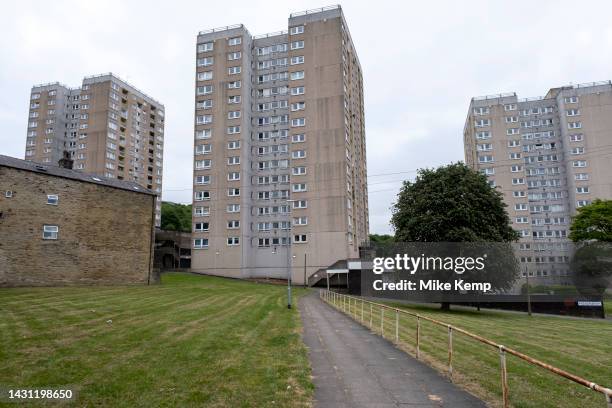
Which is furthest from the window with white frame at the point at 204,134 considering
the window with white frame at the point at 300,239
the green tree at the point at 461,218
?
the green tree at the point at 461,218

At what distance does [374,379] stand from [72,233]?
34.5 metres

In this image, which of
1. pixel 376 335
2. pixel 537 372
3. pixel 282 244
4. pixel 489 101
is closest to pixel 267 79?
pixel 282 244

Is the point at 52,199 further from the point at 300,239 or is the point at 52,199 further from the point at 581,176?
the point at 581,176

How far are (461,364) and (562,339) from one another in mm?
9866

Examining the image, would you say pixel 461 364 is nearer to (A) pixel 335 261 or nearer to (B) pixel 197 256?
(A) pixel 335 261

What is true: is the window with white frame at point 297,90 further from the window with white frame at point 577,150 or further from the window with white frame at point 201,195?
the window with white frame at point 577,150

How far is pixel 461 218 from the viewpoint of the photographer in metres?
30.2

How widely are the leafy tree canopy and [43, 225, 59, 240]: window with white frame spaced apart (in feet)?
93.3

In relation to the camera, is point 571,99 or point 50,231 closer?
point 50,231

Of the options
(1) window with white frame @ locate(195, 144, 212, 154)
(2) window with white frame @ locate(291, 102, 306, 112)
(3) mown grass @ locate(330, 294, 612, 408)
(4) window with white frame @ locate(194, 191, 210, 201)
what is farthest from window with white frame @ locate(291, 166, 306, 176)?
(3) mown grass @ locate(330, 294, 612, 408)

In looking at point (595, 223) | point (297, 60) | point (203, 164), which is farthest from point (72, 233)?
point (595, 223)

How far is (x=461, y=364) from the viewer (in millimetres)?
10039

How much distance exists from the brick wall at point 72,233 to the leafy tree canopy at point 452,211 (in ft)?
82.2

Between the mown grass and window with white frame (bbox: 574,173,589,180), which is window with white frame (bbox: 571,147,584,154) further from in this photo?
the mown grass
